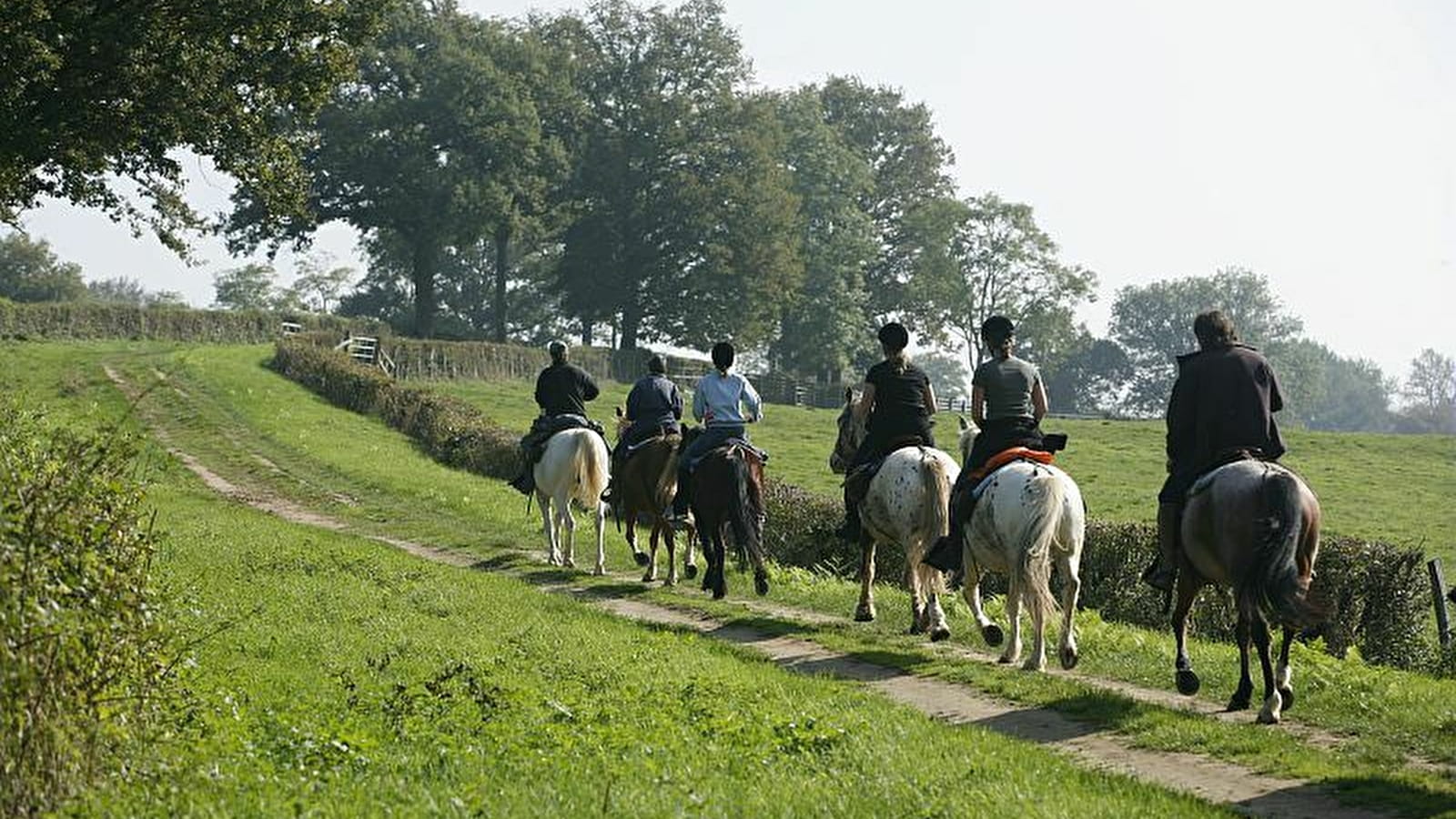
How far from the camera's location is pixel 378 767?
8656mm

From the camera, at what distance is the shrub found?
7.02 metres

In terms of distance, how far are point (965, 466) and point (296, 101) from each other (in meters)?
17.9

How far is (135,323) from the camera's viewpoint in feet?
232

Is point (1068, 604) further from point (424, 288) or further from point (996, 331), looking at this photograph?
point (424, 288)

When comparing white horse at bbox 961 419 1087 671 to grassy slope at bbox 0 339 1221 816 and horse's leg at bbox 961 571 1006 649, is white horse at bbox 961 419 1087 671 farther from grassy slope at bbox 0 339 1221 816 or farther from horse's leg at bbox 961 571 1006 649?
grassy slope at bbox 0 339 1221 816

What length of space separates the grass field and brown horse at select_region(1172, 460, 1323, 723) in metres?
0.49

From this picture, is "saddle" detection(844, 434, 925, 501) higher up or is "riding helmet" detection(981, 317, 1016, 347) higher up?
"riding helmet" detection(981, 317, 1016, 347)

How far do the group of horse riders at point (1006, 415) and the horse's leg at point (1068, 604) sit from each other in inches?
24.6

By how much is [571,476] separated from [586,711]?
39.6 feet

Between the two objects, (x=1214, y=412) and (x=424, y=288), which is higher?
(x=424, y=288)

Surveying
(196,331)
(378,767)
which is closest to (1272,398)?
(378,767)

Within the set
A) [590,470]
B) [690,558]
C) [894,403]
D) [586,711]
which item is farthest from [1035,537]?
[590,470]

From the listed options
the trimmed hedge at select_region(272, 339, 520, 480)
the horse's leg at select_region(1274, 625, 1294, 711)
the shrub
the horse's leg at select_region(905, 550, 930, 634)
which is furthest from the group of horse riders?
the trimmed hedge at select_region(272, 339, 520, 480)

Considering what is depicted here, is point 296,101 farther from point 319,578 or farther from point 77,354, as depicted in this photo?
point 77,354
